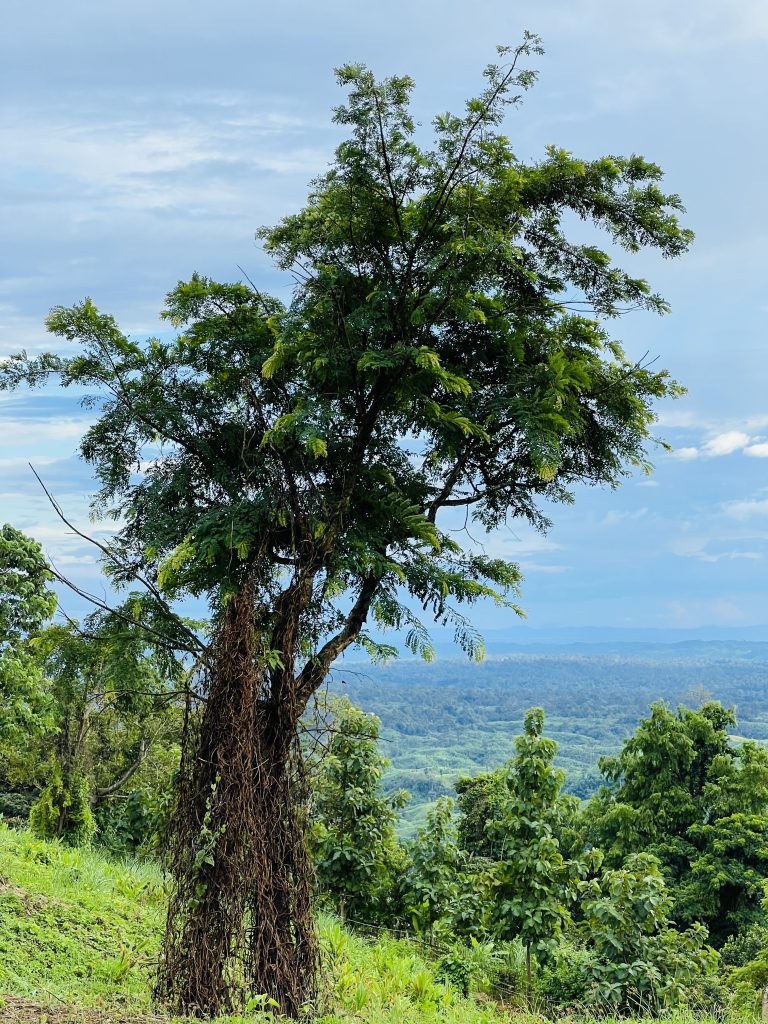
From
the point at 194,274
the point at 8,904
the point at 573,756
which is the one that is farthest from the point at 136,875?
the point at 573,756

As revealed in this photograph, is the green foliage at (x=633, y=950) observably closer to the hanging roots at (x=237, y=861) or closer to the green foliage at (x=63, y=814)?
the hanging roots at (x=237, y=861)

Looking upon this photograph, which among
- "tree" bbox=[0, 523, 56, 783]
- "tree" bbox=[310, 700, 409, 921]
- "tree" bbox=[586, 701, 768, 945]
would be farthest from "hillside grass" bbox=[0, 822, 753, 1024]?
"tree" bbox=[586, 701, 768, 945]

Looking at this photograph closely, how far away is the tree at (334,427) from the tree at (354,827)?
18.5 ft

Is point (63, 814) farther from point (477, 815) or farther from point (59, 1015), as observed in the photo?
point (477, 815)

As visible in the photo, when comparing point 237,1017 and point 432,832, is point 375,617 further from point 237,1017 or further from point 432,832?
point 432,832

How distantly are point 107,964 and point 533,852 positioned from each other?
6.26 metres

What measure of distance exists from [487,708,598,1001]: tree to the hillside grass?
68.4 inches

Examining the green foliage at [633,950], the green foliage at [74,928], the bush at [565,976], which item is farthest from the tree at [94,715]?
the bush at [565,976]

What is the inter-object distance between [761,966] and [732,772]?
1084 centimetres

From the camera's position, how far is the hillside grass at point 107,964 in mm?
6254

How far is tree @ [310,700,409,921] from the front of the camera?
506 inches

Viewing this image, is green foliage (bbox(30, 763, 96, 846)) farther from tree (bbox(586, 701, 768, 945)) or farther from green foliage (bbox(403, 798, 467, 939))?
tree (bbox(586, 701, 768, 945))

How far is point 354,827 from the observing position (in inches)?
517

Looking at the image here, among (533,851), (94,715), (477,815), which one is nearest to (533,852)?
(533,851)
